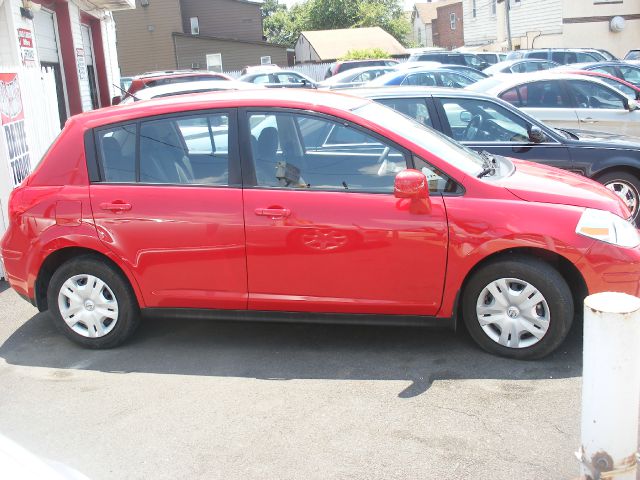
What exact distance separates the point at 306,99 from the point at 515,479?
274 cm

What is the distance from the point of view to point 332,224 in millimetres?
4562

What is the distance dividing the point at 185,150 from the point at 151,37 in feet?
123

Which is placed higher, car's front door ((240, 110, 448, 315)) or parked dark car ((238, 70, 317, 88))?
parked dark car ((238, 70, 317, 88))

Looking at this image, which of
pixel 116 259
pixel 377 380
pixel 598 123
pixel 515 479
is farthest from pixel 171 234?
pixel 598 123

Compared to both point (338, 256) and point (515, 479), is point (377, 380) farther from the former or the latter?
point (515, 479)

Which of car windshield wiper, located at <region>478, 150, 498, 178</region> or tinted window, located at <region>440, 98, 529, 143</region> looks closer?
car windshield wiper, located at <region>478, 150, 498, 178</region>

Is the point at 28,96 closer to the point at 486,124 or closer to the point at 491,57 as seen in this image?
the point at 486,124

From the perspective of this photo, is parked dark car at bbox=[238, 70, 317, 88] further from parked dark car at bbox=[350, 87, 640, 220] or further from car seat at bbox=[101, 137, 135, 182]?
car seat at bbox=[101, 137, 135, 182]

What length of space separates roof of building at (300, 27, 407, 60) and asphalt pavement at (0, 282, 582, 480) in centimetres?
4160

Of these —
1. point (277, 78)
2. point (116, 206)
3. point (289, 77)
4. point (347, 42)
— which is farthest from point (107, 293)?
point (347, 42)

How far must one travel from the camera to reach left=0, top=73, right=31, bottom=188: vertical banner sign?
697 cm

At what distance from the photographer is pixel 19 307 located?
240 inches

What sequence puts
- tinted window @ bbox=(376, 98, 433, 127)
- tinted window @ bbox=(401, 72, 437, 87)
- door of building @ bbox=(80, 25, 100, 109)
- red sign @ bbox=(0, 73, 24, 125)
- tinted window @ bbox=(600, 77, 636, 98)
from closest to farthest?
red sign @ bbox=(0, 73, 24, 125)
tinted window @ bbox=(376, 98, 433, 127)
tinted window @ bbox=(600, 77, 636, 98)
tinted window @ bbox=(401, 72, 437, 87)
door of building @ bbox=(80, 25, 100, 109)

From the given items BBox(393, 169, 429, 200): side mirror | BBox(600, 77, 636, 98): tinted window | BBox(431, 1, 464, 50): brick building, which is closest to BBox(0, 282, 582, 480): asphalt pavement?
BBox(393, 169, 429, 200): side mirror
